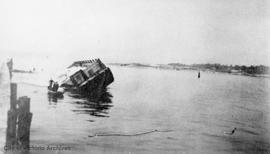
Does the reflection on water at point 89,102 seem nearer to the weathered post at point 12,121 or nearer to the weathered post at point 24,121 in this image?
the weathered post at point 24,121

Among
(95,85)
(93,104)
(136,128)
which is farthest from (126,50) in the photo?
(95,85)

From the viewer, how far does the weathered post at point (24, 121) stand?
612cm

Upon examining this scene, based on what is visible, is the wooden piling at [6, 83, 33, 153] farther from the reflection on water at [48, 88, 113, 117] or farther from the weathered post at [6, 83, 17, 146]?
the reflection on water at [48, 88, 113, 117]

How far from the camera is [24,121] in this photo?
20.4 ft

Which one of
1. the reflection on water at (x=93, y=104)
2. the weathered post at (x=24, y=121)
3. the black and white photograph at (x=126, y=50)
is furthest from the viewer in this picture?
the reflection on water at (x=93, y=104)

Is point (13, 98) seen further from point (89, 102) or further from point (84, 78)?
point (84, 78)

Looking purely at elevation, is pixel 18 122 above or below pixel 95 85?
below

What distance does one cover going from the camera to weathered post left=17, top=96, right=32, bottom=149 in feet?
20.1

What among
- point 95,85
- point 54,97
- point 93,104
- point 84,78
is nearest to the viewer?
point 54,97

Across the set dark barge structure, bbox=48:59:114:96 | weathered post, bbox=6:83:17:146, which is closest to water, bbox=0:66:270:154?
weathered post, bbox=6:83:17:146

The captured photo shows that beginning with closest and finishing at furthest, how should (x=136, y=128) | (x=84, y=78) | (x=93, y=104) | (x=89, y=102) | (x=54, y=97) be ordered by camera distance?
(x=136, y=128), (x=54, y=97), (x=93, y=104), (x=89, y=102), (x=84, y=78)

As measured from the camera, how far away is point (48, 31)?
25.7ft

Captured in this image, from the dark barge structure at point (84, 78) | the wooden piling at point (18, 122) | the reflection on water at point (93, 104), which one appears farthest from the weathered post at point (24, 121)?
the dark barge structure at point (84, 78)

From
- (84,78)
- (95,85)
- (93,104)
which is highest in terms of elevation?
(84,78)
